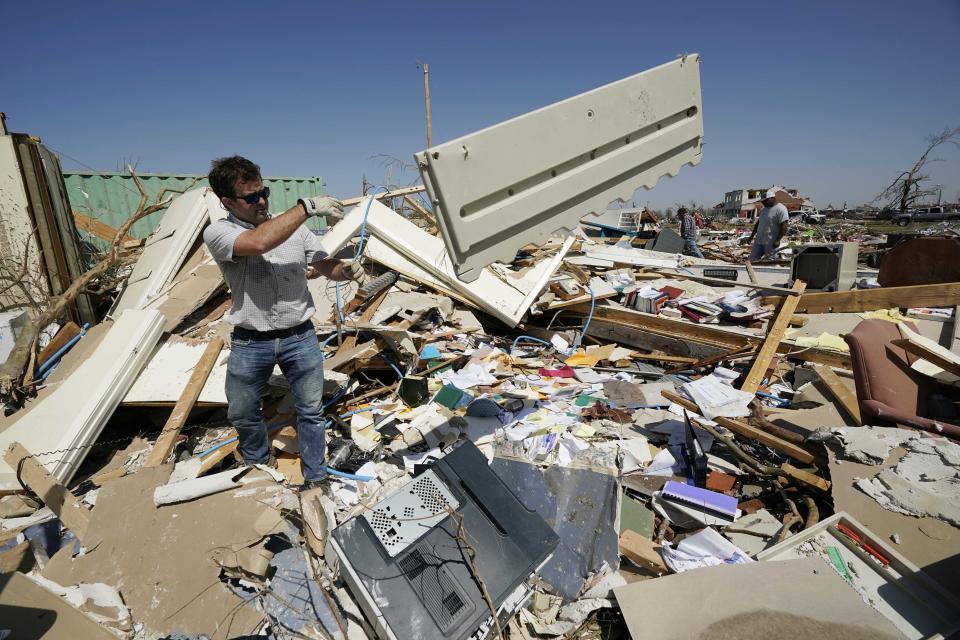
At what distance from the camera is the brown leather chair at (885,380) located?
2390 millimetres

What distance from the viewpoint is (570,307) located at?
16.7 feet

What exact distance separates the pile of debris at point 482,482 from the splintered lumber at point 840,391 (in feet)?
0.10

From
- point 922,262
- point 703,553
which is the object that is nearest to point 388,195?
point 703,553

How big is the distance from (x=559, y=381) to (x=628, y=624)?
245 centimetres

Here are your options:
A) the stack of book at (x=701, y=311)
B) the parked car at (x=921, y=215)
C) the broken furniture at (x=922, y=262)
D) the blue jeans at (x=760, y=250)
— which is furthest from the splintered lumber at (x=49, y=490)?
the parked car at (x=921, y=215)

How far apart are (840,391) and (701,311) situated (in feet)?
6.33

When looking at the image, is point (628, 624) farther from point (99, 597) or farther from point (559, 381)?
point (559, 381)

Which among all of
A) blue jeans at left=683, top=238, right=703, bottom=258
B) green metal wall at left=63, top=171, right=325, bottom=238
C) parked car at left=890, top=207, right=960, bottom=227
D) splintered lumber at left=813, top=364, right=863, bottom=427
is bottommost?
parked car at left=890, top=207, right=960, bottom=227

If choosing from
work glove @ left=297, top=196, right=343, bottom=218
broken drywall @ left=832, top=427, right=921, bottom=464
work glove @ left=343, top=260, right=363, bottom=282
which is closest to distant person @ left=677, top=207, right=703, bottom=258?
broken drywall @ left=832, top=427, right=921, bottom=464

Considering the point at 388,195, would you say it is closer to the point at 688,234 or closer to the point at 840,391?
the point at 840,391

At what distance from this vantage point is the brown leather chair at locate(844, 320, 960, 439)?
7.84ft

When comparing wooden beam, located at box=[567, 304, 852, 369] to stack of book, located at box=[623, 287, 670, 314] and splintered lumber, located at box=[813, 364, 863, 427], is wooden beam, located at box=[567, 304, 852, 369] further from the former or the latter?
stack of book, located at box=[623, 287, 670, 314]

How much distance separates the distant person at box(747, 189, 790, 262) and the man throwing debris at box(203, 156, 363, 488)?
7.54 metres

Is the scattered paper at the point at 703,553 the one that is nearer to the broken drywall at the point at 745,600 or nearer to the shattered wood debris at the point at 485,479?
the shattered wood debris at the point at 485,479
